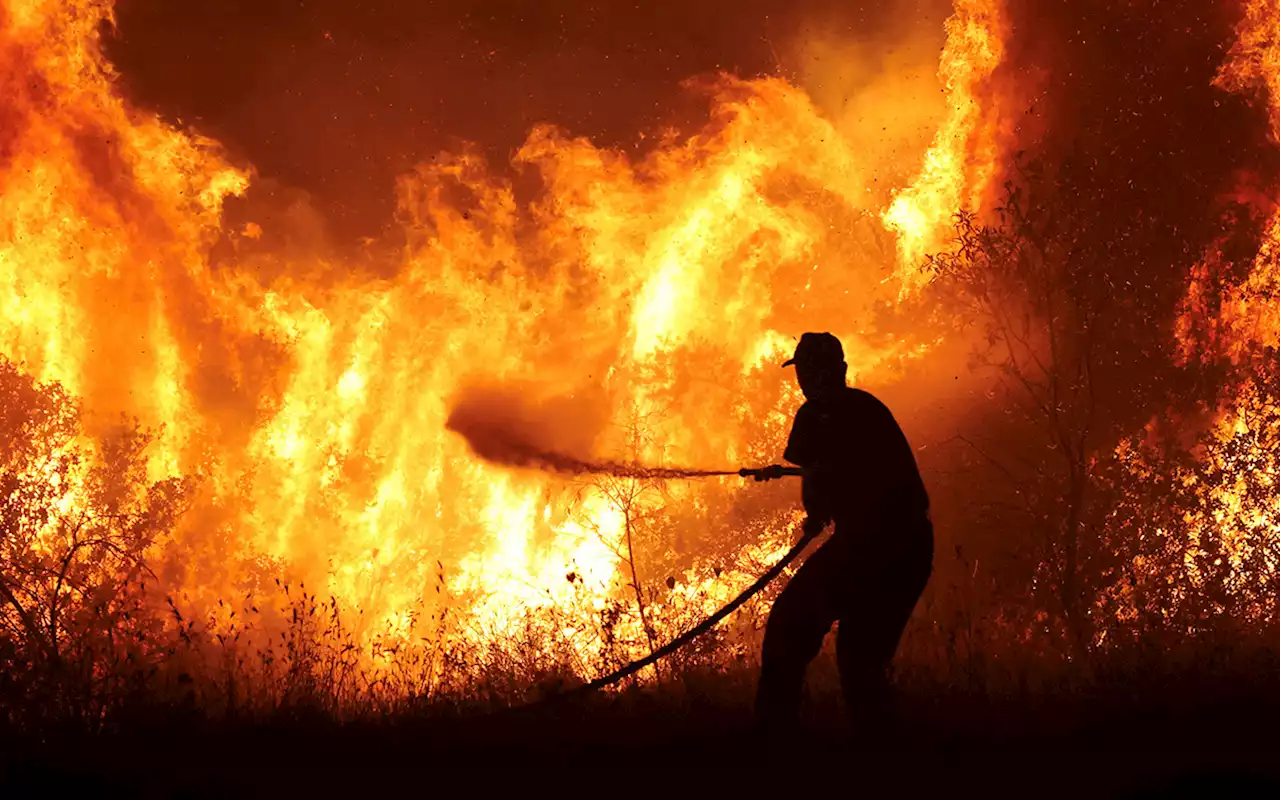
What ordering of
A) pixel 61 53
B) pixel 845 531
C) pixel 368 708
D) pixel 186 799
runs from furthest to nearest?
1. pixel 61 53
2. pixel 368 708
3. pixel 845 531
4. pixel 186 799

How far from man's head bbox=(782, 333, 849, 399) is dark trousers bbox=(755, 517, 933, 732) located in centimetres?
87

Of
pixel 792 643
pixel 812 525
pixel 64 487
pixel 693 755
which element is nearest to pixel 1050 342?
pixel 812 525

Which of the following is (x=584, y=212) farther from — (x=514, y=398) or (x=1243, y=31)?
(x=1243, y=31)

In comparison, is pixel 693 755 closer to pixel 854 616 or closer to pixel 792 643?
pixel 792 643

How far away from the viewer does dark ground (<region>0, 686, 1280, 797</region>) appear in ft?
17.8

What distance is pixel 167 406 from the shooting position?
26.8 m

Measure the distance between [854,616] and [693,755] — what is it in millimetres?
1225

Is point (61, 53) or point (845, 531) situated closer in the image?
point (845, 531)

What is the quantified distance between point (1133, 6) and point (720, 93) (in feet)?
23.3

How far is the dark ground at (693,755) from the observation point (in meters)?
5.42

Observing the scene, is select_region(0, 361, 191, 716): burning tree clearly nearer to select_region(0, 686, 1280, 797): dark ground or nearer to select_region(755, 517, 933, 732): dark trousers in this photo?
select_region(0, 686, 1280, 797): dark ground

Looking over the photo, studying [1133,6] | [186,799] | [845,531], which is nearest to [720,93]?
[1133,6]

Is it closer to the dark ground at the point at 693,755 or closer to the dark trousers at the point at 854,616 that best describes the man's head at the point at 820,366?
the dark trousers at the point at 854,616

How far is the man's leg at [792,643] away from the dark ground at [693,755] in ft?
0.64
